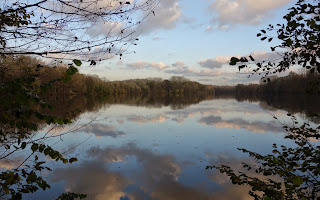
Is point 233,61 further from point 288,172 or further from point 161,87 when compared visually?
point 161,87

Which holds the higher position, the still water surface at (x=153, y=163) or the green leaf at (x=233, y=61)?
the green leaf at (x=233, y=61)

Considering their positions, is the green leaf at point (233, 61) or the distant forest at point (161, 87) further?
the distant forest at point (161, 87)

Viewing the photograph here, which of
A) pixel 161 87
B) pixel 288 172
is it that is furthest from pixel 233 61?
pixel 161 87

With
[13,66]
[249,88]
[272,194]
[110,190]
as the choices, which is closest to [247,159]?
[110,190]

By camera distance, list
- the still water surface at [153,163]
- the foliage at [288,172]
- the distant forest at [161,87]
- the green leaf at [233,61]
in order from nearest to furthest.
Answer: the green leaf at [233,61], the foliage at [288,172], the still water surface at [153,163], the distant forest at [161,87]

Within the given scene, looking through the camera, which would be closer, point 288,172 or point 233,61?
point 233,61

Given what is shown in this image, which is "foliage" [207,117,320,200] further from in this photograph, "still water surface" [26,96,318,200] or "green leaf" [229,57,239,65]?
"green leaf" [229,57,239,65]

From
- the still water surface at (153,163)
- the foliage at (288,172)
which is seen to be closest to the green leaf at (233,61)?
the foliage at (288,172)

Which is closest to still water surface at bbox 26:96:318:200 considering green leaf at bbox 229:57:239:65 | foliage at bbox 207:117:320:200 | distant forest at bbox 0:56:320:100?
foliage at bbox 207:117:320:200

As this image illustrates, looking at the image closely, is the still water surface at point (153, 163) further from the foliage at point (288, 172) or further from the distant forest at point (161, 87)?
the distant forest at point (161, 87)

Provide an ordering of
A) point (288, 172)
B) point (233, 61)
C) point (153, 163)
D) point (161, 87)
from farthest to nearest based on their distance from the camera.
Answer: point (161, 87) < point (153, 163) < point (288, 172) < point (233, 61)

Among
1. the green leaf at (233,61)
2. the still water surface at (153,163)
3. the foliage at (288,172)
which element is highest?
the green leaf at (233,61)

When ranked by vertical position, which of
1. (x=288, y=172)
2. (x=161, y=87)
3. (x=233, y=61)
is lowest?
(x=288, y=172)

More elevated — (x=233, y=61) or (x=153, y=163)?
(x=233, y=61)
